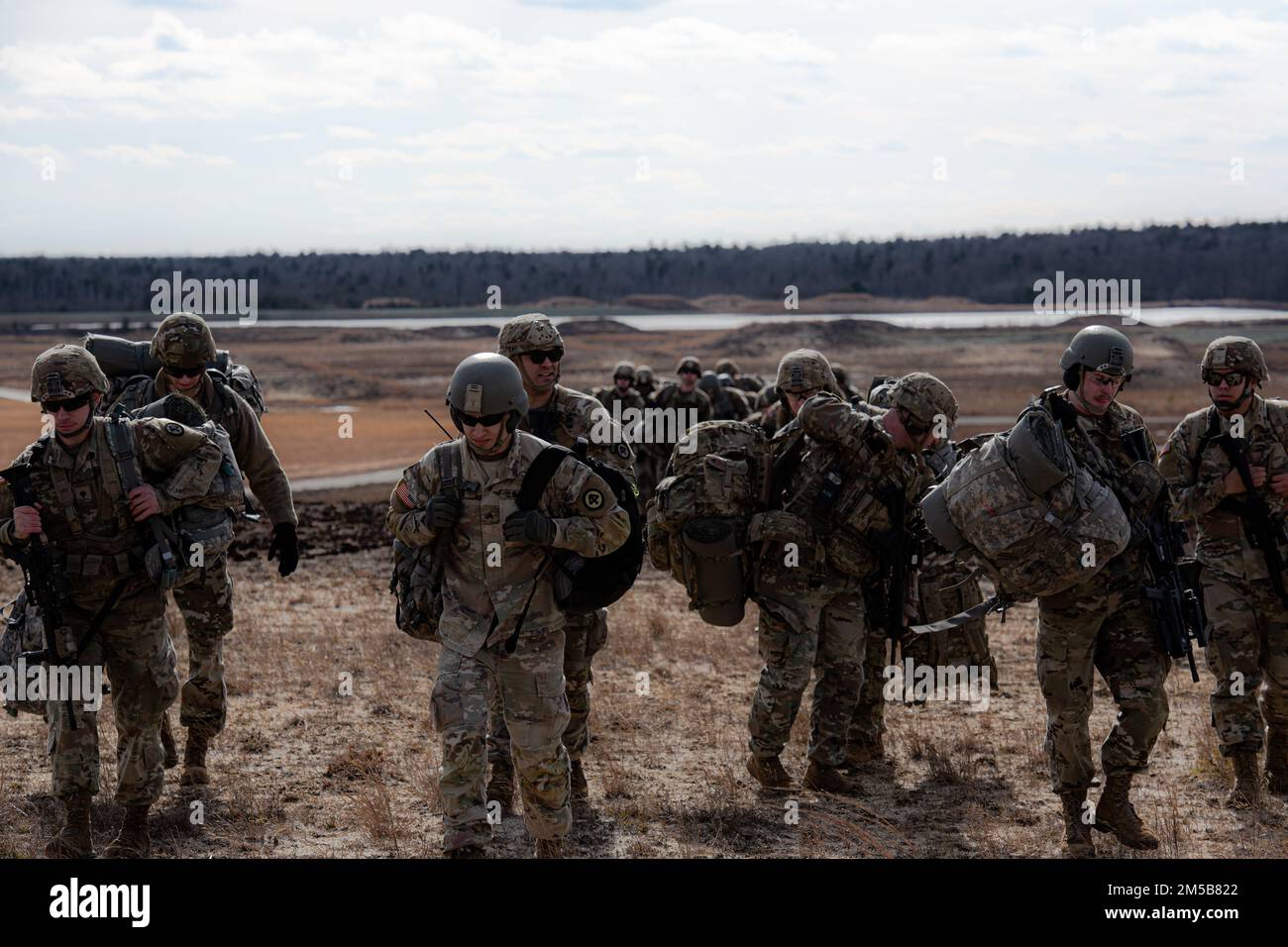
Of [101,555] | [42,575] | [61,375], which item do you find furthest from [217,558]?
[61,375]

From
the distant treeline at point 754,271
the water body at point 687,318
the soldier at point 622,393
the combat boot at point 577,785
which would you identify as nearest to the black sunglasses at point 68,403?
the combat boot at point 577,785

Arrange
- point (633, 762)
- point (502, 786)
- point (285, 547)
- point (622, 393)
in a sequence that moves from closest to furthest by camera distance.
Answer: point (502, 786) → point (285, 547) → point (633, 762) → point (622, 393)

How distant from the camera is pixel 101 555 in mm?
6715

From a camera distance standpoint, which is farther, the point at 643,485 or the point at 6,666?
the point at 643,485

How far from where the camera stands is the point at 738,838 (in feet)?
24.3

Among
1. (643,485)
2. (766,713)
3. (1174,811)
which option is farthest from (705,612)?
(643,485)

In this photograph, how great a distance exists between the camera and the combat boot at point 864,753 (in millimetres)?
8852

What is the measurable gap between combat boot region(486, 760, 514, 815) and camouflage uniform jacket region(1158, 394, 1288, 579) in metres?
3.91

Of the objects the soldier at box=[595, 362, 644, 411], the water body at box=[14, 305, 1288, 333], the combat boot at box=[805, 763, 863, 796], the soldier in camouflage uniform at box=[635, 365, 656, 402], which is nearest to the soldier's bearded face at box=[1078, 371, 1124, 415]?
the combat boot at box=[805, 763, 863, 796]

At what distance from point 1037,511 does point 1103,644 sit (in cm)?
87

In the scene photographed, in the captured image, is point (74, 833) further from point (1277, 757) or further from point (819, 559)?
point (1277, 757)
